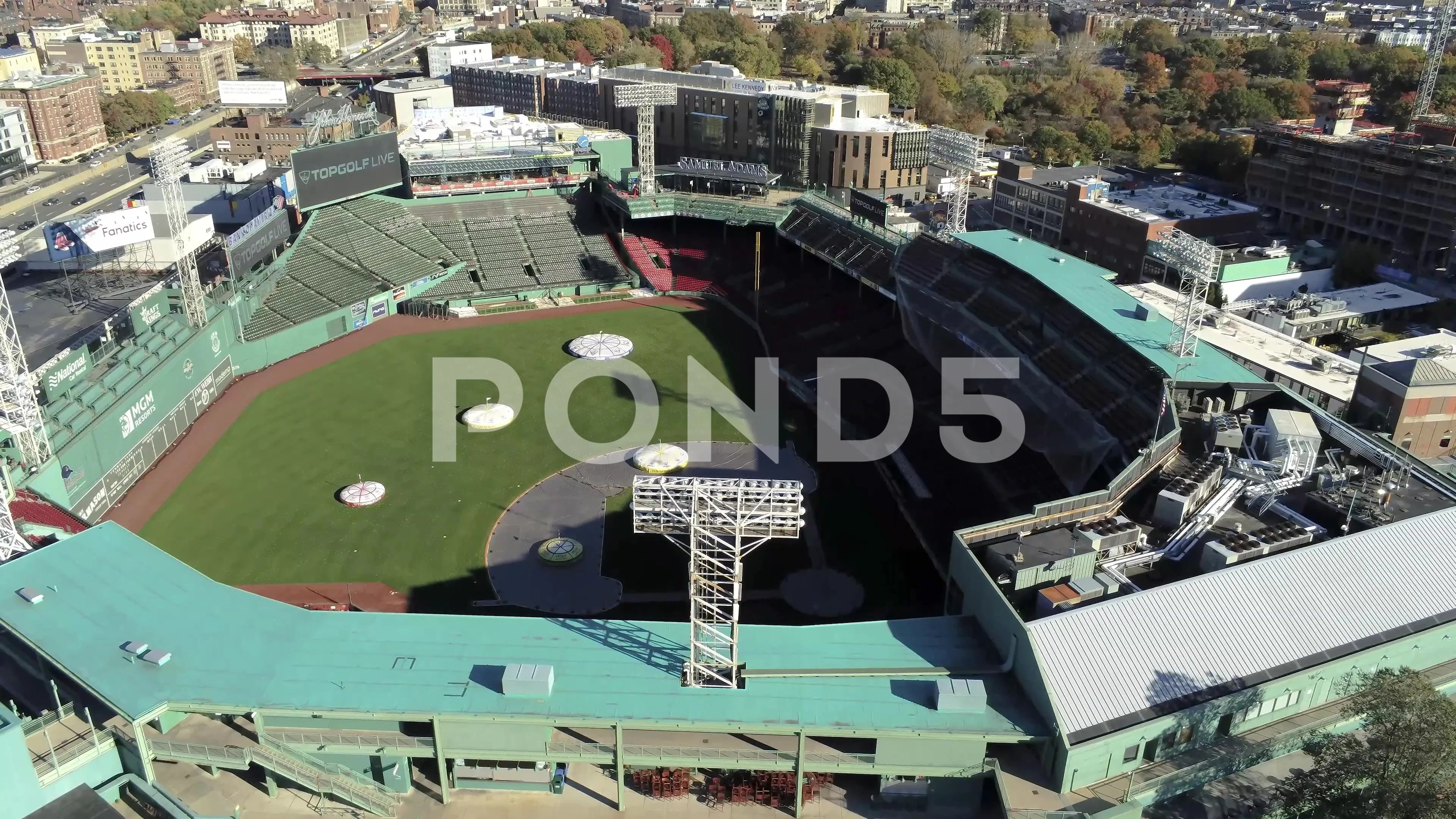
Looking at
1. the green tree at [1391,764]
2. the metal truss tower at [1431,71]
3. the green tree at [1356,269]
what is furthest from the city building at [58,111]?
the metal truss tower at [1431,71]

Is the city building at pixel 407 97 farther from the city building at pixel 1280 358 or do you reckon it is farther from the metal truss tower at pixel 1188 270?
the metal truss tower at pixel 1188 270

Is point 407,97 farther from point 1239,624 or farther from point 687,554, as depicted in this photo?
point 1239,624

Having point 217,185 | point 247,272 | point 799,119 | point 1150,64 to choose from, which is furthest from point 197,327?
point 1150,64

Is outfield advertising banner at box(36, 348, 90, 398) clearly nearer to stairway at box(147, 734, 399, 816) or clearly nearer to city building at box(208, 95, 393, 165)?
stairway at box(147, 734, 399, 816)

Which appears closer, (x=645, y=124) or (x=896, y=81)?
(x=645, y=124)

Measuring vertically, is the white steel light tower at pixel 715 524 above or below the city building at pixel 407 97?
below

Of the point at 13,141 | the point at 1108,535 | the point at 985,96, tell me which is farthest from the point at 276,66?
the point at 1108,535
